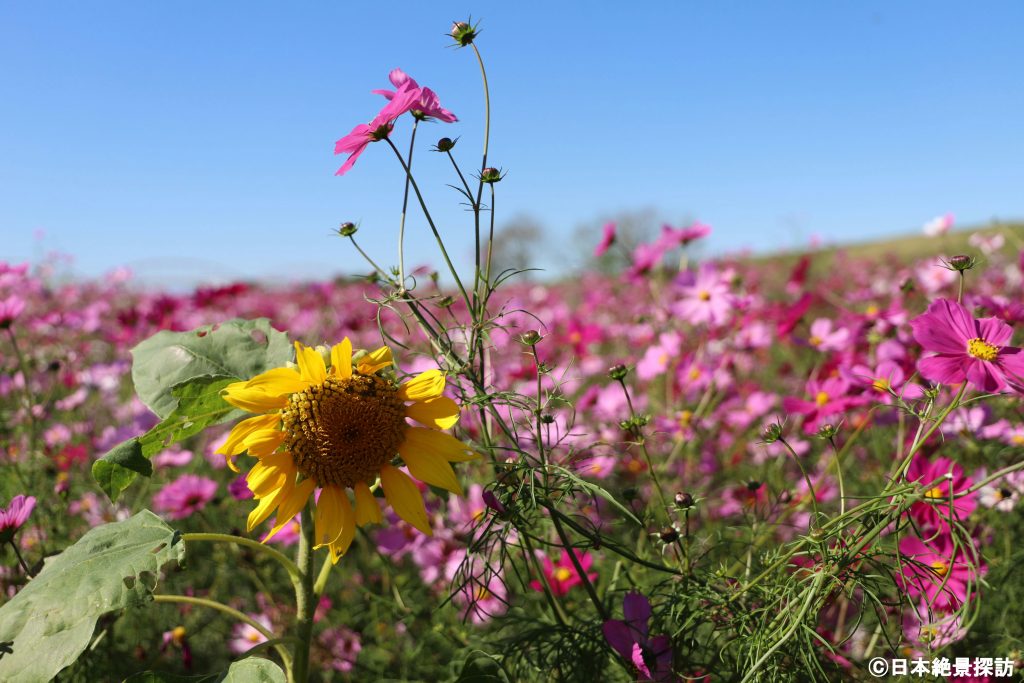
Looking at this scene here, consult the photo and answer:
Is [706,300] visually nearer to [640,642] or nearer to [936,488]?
[936,488]

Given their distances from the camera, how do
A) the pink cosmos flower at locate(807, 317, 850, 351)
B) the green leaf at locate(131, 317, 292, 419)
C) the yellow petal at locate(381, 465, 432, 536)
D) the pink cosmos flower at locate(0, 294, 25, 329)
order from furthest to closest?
the pink cosmos flower at locate(807, 317, 850, 351) < the pink cosmos flower at locate(0, 294, 25, 329) < the green leaf at locate(131, 317, 292, 419) < the yellow petal at locate(381, 465, 432, 536)

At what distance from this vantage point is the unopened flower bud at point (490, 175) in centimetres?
85

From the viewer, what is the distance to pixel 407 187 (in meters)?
0.88

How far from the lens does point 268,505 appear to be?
792 mm

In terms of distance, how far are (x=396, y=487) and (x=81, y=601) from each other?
1.19ft

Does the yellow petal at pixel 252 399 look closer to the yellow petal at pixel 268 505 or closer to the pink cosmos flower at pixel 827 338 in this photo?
the yellow petal at pixel 268 505

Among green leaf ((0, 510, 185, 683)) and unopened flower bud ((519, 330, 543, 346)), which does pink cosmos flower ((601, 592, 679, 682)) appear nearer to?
unopened flower bud ((519, 330, 543, 346))

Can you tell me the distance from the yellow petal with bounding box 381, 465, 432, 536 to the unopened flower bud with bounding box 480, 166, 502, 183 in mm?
380

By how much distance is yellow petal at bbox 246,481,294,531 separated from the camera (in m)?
0.78

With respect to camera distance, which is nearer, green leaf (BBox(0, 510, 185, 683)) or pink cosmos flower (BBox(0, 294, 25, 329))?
green leaf (BBox(0, 510, 185, 683))

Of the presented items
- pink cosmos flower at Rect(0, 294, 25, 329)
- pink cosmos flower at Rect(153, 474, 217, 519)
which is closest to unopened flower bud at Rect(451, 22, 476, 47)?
pink cosmos flower at Rect(153, 474, 217, 519)

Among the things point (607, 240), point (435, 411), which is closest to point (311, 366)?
point (435, 411)

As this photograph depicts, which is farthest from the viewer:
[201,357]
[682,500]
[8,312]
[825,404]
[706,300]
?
[706,300]

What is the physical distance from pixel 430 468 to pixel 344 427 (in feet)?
0.37
